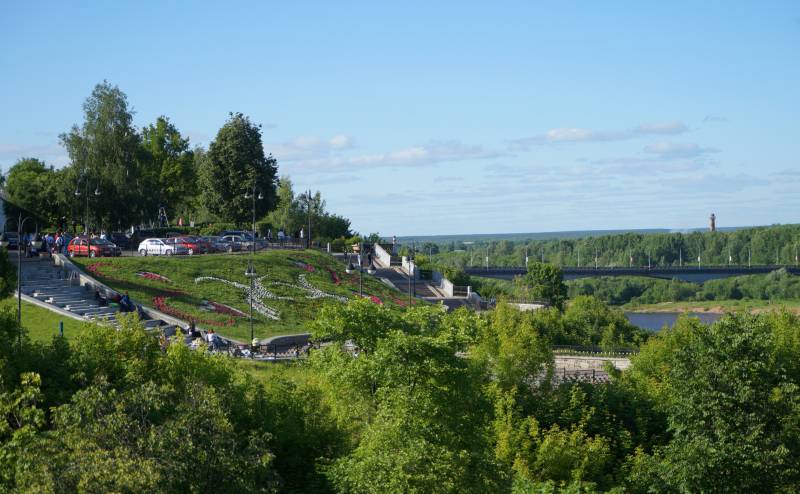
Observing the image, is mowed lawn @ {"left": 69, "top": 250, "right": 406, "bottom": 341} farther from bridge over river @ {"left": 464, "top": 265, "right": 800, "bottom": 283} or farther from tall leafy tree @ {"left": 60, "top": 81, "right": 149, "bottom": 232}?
bridge over river @ {"left": 464, "top": 265, "right": 800, "bottom": 283}

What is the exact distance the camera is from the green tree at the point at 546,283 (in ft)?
273

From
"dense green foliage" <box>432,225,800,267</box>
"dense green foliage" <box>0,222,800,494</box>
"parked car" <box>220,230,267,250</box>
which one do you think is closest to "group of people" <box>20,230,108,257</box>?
"parked car" <box>220,230,267,250</box>

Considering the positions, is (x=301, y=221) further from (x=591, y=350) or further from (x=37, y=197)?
(x=591, y=350)

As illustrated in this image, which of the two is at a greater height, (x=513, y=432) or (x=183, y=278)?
(x=183, y=278)

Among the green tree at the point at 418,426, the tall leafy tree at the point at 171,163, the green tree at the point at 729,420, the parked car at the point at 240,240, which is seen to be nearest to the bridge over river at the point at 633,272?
the tall leafy tree at the point at 171,163

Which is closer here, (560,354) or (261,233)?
(560,354)

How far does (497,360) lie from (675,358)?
29.7 ft

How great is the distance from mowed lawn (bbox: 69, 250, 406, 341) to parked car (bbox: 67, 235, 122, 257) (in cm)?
242

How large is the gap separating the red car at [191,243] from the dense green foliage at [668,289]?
277ft

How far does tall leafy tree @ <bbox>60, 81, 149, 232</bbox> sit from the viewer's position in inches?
2648

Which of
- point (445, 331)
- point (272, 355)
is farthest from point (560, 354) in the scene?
point (445, 331)

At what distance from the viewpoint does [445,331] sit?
2814 cm

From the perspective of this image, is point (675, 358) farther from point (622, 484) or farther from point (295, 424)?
point (295, 424)

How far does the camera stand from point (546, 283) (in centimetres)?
8475
